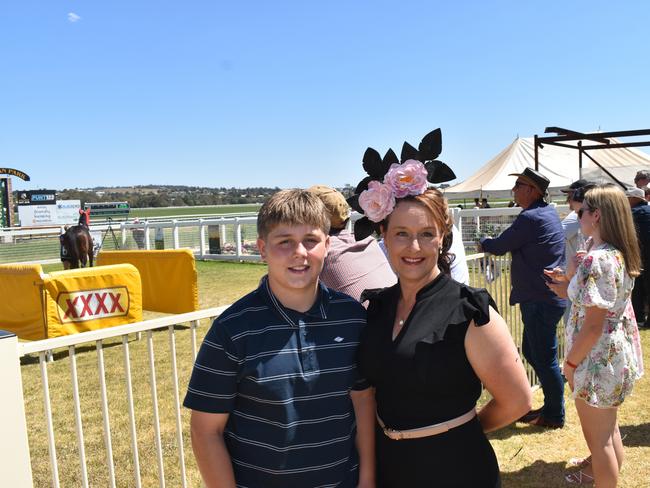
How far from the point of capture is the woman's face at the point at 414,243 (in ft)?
6.34

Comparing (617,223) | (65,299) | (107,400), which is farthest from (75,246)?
(617,223)

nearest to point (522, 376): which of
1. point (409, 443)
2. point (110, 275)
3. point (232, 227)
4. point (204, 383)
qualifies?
point (409, 443)

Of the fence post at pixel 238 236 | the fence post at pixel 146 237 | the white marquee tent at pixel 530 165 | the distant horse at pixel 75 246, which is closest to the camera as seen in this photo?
the distant horse at pixel 75 246

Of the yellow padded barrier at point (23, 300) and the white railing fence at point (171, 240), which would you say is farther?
the white railing fence at point (171, 240)

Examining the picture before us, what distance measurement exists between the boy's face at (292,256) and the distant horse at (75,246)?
13.0 meters

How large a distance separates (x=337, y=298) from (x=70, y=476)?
11.3ft

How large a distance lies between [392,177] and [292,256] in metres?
0.48

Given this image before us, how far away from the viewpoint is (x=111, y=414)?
216 inches

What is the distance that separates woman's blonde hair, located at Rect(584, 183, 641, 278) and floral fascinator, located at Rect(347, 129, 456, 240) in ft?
4.53

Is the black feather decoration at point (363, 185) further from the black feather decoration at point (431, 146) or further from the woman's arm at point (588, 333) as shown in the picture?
the woman's arm at point (588, 333)

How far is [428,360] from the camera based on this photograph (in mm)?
1795

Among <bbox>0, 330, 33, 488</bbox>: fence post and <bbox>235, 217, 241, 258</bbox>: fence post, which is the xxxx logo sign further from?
<bbox>235, 217, 241, 258</bbox>: fence post

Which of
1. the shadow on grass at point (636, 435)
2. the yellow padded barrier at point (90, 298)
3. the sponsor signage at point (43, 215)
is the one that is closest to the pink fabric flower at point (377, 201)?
the shadow on grass at point (636, 435)

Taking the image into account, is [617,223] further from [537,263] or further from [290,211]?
[290,211]
